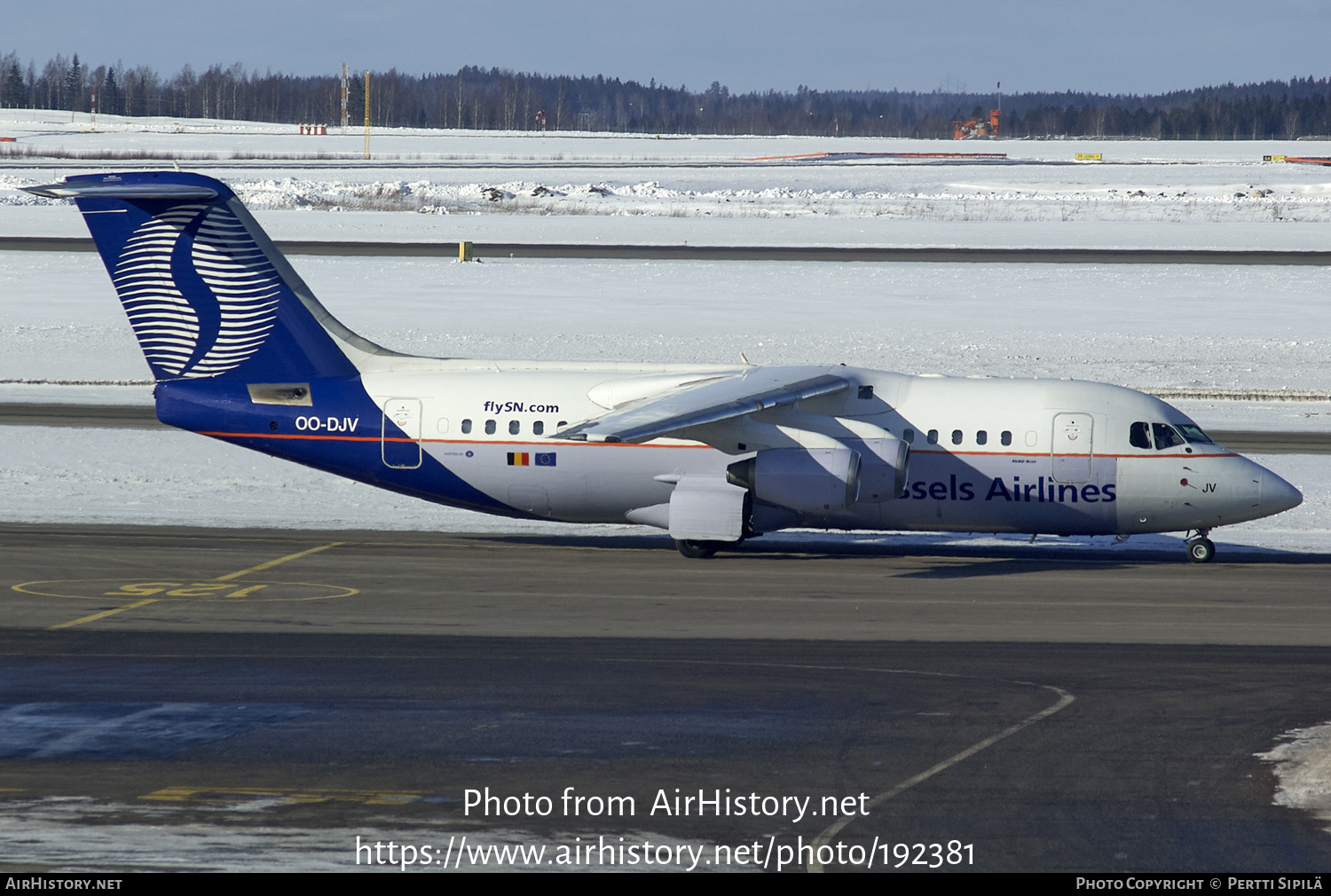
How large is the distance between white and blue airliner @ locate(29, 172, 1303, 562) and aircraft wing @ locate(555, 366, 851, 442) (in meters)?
0.11

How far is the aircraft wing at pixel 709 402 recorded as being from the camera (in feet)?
66.0

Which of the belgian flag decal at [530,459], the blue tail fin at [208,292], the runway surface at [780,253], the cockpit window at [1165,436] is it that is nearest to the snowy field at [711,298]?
the runway surface at [780,253]

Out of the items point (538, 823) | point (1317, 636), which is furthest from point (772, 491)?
point (538, 823)

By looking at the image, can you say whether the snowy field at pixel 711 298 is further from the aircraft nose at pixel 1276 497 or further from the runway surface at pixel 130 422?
the aircraft nose at pixel 1276 497

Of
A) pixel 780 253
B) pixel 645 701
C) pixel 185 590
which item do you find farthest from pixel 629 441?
pixel 780 253

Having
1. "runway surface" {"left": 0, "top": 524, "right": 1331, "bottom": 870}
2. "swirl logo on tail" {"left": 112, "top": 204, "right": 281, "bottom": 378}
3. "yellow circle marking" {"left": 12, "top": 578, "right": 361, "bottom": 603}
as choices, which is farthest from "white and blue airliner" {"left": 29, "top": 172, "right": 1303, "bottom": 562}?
"yellow circle marking" {"left": 12, "top": 578, "right": 361, "bottom": 603}

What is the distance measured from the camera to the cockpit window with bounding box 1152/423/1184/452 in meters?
23.3

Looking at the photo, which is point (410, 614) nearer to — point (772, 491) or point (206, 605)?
point (206, 605)

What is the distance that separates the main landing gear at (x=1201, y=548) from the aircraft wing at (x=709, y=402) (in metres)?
6.60

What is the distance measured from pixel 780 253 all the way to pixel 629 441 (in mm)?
39416

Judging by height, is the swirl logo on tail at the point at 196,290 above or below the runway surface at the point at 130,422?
above

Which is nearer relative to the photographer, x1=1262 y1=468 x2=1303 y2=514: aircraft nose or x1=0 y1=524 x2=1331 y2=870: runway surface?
x1=0 y1=524 x2=1331 y2=870: runway surface

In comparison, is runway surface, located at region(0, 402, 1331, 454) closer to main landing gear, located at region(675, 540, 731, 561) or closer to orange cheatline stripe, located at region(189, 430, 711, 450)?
orange cheatline stripe, located at region(189, 430, 711, 450)

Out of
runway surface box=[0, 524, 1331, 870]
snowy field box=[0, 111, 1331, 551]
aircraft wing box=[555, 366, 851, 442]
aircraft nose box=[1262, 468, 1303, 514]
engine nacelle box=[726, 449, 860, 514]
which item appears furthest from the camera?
snowy field box=[0, 111, 1331, 551]
